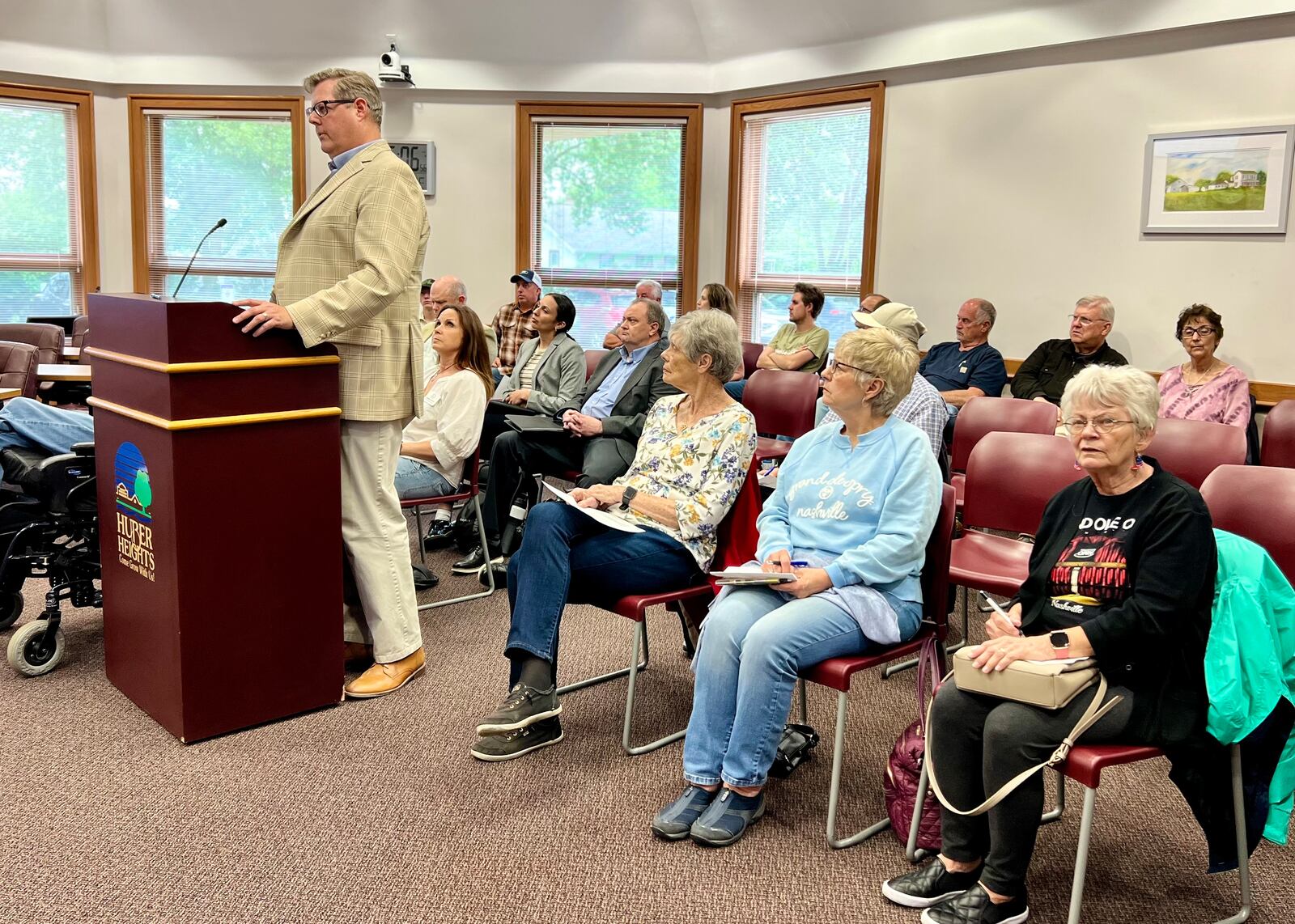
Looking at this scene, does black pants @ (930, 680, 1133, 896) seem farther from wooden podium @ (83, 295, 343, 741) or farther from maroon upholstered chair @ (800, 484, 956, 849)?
wooden podium @ (83, 295, 343, 741)

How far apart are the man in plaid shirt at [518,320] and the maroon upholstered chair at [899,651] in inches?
177

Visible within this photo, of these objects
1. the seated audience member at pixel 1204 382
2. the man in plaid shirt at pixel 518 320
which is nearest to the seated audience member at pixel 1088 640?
the seated audience member at pixel 1204 382

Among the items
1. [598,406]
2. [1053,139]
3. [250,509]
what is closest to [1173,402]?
[1053,139]

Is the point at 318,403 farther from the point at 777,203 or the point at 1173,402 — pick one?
the point at 777,203

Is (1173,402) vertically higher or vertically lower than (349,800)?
higher

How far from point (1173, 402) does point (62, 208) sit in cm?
779

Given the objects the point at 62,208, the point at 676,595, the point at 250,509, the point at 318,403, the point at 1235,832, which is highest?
the point at 62,208

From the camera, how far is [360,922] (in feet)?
6.59

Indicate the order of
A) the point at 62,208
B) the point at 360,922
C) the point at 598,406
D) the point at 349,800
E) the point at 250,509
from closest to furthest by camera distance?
the point at 360,922, the point at 349,800, the point at 250,509, the point at 598,406, the point at 62,208

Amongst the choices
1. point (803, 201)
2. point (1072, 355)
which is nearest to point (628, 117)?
point (803, 201)

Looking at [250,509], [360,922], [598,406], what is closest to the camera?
[360,922]

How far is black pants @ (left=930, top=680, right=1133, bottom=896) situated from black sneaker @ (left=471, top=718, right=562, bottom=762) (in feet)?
3.73

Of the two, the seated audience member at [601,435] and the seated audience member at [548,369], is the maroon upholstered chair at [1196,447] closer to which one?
the seated audience member at [601,435]

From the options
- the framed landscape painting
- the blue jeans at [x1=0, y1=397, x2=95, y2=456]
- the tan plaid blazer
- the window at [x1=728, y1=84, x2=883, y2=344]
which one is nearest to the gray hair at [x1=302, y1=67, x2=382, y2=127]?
the tan plaid blazer
